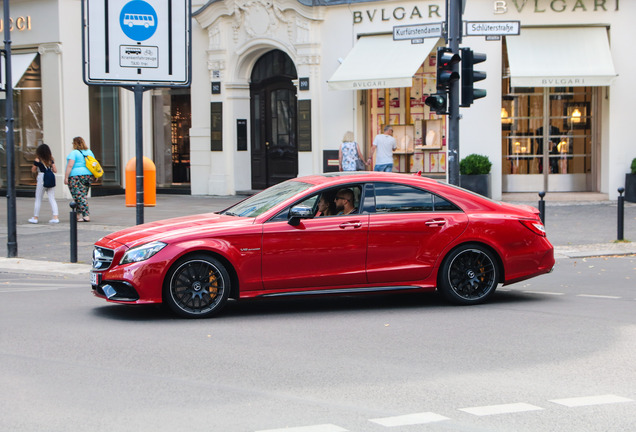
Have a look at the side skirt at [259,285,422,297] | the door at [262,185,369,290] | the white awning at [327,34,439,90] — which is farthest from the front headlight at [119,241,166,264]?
the white awning at [327,34,439,90]

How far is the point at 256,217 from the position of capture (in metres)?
8.97

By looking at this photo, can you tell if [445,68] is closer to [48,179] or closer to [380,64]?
[380,64]

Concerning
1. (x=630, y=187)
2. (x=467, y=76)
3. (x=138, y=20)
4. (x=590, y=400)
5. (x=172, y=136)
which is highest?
(x=138, y=20)

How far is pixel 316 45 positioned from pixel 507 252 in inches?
574

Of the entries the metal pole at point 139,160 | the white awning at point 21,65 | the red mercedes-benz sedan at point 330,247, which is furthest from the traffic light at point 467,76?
the white awning at point 21,65

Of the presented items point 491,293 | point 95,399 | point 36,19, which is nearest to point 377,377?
point 95,399

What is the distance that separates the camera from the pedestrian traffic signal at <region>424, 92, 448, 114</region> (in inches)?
555

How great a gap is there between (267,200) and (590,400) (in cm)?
441

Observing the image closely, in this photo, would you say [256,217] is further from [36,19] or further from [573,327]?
[36,19]

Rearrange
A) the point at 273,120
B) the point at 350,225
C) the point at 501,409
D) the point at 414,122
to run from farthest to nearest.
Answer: the point at 273,120 → the point at 414,122 → the point at 350,225 → the point at 501,409

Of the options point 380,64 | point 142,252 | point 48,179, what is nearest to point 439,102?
point 142,252

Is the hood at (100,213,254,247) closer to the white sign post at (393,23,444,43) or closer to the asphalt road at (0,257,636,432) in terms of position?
the asphalt road at (0,257,636,432)

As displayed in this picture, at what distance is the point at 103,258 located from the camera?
8.84 meters

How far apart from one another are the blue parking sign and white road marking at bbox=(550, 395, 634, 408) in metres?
9.30
